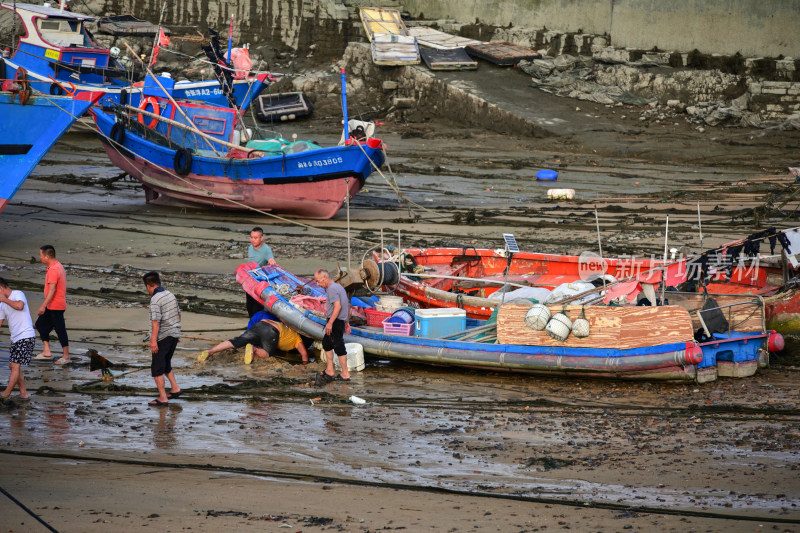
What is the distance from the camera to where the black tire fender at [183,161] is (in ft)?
64.8

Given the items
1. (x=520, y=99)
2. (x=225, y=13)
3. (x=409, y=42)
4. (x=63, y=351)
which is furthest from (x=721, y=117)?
(x=63, y=351)

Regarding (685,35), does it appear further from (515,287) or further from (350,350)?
(350,350)

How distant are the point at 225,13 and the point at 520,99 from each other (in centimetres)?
1201

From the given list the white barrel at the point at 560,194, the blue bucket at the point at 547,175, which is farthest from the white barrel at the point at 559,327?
the blue bucket at the point at 547,175

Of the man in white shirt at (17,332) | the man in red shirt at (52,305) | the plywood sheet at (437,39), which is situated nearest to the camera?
the man in white shirt at (17,332)

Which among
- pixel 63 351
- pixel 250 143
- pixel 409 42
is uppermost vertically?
pixel 409 42

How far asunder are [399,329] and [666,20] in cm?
2392

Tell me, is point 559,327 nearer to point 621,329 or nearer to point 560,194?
point 621,329

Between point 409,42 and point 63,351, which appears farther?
point 409,42

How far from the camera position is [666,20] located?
3144 centimetres

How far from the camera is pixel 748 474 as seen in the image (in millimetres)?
7176

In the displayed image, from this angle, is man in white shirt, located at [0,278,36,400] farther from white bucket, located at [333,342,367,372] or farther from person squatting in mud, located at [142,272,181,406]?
white bucket, located at [333,342,367,372]

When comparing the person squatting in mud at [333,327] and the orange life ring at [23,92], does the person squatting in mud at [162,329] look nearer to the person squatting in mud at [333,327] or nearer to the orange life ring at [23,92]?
the person squatting in mud at [333,327]

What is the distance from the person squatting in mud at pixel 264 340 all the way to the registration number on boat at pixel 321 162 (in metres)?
8.12
